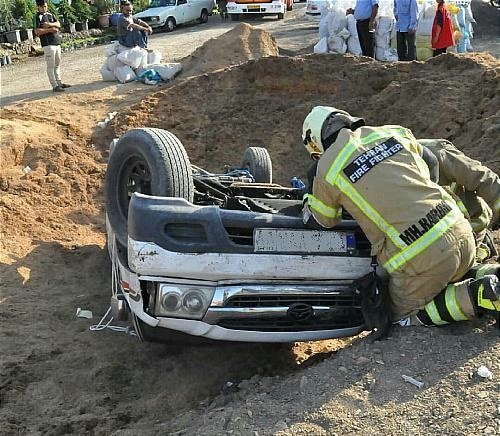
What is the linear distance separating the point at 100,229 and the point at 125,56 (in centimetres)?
683

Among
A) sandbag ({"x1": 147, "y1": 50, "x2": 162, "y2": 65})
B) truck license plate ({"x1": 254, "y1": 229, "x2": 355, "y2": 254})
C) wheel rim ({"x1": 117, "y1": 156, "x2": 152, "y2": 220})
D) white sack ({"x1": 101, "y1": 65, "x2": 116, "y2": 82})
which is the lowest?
white sack ({"x1": 101, "y1": 65, "x2": 116, "y2": 82})

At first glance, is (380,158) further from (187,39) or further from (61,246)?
(187,39)

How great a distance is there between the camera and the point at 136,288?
158 inches

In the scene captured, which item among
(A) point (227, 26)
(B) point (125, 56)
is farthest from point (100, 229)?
(A) point (227, 26)

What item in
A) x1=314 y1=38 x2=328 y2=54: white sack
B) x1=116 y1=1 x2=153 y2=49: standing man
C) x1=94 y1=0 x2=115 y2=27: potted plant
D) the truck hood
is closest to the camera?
x1=116 y1=1 x2=153 y2=49: standing man

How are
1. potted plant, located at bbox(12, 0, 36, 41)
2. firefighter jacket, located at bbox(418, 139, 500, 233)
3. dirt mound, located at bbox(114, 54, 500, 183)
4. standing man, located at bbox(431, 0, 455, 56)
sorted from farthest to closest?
potted plant, located at bbox(12, 0, 36, 41), standing man, located at bbox(431, 0, 455, 56), dirt mound, located at bbox(114, 54, 500, 183), firefighter jacket, located at bbox(418, 139, 500, 233)

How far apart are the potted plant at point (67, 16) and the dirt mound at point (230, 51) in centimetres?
1194

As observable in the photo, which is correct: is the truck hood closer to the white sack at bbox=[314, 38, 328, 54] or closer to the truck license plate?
the white sack at bbox=[314, 38, 328, 54]

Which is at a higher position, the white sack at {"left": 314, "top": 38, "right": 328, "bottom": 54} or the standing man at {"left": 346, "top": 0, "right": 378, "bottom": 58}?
the standing man at {"left": 346, "top": 0, "right": 378, "bottom": 58}

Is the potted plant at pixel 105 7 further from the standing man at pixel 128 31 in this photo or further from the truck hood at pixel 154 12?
the standing man at pixel 128 31

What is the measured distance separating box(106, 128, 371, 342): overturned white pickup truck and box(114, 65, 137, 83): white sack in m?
9.38

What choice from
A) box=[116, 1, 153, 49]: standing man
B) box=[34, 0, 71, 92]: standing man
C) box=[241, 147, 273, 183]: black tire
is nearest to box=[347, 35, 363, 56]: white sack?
box=[116, 1, 153, 49]: standing man

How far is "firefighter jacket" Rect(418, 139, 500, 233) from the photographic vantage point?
4.45 m

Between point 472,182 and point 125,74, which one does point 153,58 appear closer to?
point 125,74
